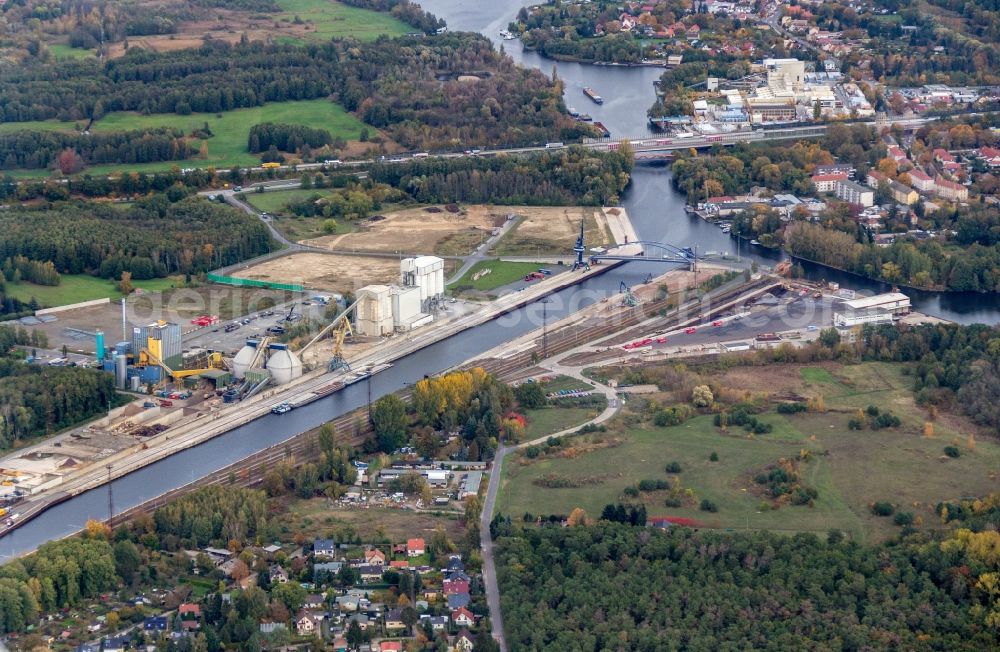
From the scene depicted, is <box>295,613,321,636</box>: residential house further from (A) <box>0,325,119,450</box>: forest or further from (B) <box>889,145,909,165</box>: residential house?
(B) <box>889,145,909,165</box>: residential house

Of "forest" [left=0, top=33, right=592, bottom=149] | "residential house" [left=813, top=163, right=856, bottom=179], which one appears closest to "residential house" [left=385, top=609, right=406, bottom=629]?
"residential house" [left=813, top=163, right=856, bottom=179]

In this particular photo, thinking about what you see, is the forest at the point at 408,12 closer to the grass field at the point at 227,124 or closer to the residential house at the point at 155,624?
the grass field at the point at 227,124

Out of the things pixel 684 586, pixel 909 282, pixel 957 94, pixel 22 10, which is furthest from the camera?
pixel 22 10

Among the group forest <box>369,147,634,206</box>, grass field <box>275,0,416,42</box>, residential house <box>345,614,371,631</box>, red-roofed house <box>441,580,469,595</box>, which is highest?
grass field <box>275,0,416,42</box>

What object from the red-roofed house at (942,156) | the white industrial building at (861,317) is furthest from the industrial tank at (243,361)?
the red-roofed house at (942,156)

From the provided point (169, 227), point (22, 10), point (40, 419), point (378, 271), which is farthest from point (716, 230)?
point (22, 10)

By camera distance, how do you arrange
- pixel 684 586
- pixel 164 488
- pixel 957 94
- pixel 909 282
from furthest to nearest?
pixel 957 94
pixel 909 282
pixel 164 488
pixel 684 586

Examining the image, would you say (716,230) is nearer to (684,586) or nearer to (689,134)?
(689,134)

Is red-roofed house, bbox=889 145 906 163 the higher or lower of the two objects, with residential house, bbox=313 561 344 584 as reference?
higher
